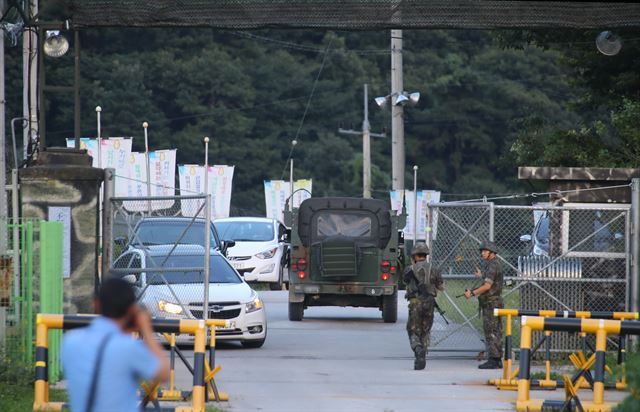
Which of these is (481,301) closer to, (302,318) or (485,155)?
(302,318)

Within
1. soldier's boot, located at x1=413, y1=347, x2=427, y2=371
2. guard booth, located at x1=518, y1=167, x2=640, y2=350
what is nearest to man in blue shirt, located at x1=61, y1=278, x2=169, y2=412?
soldier's boot, located at x1=413, y1=347, x2=427, y2=371

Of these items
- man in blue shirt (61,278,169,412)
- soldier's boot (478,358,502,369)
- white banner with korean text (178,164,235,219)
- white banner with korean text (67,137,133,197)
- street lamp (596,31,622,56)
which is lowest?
soldier's boot (478,358,502,369)

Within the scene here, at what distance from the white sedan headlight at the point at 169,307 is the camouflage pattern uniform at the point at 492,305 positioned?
407 cm

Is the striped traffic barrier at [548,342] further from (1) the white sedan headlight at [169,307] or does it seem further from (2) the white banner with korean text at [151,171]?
(2) the white banner with korean text at [151,171]

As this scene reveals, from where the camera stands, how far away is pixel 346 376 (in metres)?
16.9

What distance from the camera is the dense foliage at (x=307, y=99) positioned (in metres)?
64.2

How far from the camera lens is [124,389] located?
7.16 metres

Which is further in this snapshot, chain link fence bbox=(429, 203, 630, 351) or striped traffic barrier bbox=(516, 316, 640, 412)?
chain link fence bbox=(429, 203, 630, 351)

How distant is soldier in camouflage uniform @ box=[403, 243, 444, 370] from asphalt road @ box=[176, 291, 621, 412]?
1.33ft

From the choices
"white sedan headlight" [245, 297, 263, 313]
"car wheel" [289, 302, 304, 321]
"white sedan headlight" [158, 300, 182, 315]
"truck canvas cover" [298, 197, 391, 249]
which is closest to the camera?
"white sedan headlight" [158, 300, 182, 315]

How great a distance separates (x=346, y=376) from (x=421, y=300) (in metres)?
1.69

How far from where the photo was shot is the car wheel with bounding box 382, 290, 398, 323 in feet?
81.5

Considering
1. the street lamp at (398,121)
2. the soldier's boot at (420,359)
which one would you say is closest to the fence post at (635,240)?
the soldier's boot at (420,359)

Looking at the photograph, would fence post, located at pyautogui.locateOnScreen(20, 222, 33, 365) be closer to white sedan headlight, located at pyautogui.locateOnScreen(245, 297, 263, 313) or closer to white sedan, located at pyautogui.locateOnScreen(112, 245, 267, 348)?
white sedan, located at pyautogui.locateOnScreen(112, 245, 267, 348)
